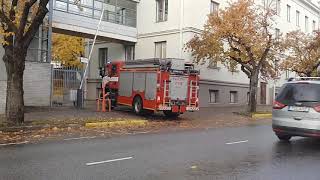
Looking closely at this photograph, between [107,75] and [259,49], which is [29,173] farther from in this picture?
[259,49]

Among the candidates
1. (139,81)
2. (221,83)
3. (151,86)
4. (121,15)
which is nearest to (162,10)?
(121,15)

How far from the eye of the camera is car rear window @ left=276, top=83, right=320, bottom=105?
12406 millimetres

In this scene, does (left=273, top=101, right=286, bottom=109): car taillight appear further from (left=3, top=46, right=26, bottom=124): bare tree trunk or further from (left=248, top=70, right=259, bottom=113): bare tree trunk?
(left=248, top=70, right=259, bottom=113): bare tree trunk

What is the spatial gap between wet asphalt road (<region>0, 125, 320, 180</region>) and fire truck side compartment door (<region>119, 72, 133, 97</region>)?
959 centimetres

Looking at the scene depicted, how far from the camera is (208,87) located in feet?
106

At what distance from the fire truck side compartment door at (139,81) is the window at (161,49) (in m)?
9.55

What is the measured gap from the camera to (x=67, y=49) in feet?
124

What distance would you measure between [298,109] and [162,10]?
2108cm

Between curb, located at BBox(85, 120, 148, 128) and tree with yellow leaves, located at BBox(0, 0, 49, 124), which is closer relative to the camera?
tree with yellow leaves, located at BBox(0, 0, 49, 124)

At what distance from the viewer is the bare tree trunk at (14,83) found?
1552 cm

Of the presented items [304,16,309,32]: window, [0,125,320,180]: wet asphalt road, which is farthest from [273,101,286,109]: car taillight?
[304,16,309,32]: window

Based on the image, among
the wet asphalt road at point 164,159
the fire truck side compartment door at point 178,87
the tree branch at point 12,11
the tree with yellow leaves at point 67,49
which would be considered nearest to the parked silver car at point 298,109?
the wet asphalt road at point 164,159

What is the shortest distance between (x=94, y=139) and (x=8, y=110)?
4.31 meters

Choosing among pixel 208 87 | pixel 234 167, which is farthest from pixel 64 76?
pixel 234 167
